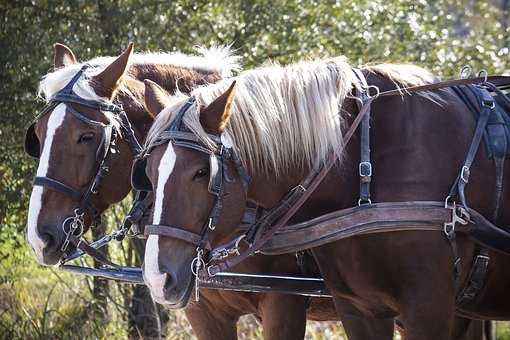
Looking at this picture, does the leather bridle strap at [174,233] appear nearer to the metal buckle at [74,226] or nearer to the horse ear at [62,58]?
the metal buckle at [74,226]

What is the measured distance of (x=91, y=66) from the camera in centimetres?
473

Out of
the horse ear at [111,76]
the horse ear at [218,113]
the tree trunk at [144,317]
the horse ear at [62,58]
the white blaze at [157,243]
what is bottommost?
the tree trunk at [144,317]

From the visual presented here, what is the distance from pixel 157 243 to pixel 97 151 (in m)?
1.08

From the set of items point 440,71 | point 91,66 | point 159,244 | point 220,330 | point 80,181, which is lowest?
point 220,330

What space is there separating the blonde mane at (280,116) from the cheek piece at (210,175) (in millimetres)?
28

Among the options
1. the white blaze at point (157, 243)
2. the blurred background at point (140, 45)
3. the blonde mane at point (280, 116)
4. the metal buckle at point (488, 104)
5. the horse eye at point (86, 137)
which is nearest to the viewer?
the white blaze at point (157, 243)

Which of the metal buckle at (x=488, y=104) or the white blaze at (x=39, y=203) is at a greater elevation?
the metal buckle at (x=488, y=104)

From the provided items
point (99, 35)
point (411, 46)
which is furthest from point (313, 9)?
point (99, 35)

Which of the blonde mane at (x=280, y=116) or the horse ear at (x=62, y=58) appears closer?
the blonde mane at (x=280, y=116)

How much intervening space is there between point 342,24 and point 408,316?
4050mm

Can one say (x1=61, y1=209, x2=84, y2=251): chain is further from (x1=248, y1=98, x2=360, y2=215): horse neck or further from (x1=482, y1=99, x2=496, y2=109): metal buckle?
(x1=482, y1=99, x2=496, y2=109): metal buckle

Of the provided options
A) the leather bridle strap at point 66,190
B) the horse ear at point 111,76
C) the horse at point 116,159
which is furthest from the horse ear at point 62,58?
the leather bridle strap at point 66,190

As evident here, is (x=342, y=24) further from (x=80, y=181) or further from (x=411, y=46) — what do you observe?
(x=80, y=181)

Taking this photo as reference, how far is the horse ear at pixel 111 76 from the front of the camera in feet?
14.8
